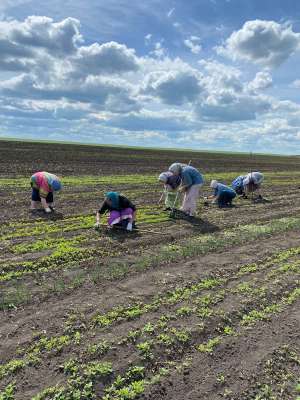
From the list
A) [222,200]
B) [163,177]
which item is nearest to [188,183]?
[163,177]

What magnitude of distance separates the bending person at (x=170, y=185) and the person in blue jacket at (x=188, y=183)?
0.19 metres

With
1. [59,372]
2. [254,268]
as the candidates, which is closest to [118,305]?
[59,372]

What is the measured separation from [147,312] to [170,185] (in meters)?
7.79

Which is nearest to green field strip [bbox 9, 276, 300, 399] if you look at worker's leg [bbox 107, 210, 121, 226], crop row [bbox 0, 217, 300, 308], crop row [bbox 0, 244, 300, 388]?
crop row [bbox 0, 244, 300, 388]

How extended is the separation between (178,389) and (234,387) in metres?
0.68

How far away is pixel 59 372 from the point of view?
473 cm

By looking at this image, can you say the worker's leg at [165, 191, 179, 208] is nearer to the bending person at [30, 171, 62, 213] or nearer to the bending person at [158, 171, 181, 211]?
the bending person at [158, 171, 181, 211]

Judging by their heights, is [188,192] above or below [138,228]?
above

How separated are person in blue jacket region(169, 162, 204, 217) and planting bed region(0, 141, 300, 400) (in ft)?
6.33

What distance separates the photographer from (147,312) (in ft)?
20.5

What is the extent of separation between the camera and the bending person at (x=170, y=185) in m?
13.2

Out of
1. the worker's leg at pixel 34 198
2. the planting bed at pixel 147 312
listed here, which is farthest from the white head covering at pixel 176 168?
the worker's leg at pixel 34 198

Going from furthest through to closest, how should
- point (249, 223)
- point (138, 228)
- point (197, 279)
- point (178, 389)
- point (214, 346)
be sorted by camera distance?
1. point (249, 223)
2. point (138, 228)
3. point (197, 279)
4. point (214, 346)
5. point (178, 389)

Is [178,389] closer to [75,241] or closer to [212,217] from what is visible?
[75,241]
